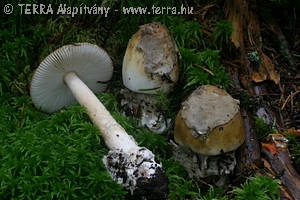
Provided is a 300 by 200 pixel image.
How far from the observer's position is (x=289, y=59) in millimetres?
3555

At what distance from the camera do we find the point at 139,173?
2295mm


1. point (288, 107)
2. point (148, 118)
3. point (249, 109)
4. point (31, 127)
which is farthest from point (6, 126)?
point (288, 107)

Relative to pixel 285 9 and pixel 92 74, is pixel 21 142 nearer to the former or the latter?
pixel 92 74

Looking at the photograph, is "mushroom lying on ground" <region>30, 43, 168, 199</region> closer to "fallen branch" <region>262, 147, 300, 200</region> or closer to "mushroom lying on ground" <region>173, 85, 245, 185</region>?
"mushroom lying on ground" <region>173, 85, 245, 185</region>

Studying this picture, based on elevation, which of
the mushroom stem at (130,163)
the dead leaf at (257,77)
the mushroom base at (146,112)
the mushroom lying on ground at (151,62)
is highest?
the mushroom lying on ground at (151,62)

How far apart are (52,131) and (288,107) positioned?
2369 mm

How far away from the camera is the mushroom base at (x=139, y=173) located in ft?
7.43

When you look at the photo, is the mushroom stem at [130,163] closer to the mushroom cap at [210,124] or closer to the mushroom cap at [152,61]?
the mushroom cap at [210,124]

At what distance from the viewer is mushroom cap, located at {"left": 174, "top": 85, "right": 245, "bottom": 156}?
7.74 ft

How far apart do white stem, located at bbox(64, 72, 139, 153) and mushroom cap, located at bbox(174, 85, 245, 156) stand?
17.1 inches

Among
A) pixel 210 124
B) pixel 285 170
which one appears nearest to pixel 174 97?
pixel 210 124

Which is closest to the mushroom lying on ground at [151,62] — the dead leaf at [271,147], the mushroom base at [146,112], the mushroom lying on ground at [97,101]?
the mushroom base at [146,112]

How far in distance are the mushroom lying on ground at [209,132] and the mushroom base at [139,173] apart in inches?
13.4

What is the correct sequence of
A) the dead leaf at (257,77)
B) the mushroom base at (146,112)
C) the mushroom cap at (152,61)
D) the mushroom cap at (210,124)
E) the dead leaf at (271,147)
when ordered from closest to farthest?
the mushroom cap at (210,124)
the dead leaf at (271,147)
the mushroom cap at (152,61)
the mushroom base at (146,112)
the dead leaf at (257,77)
